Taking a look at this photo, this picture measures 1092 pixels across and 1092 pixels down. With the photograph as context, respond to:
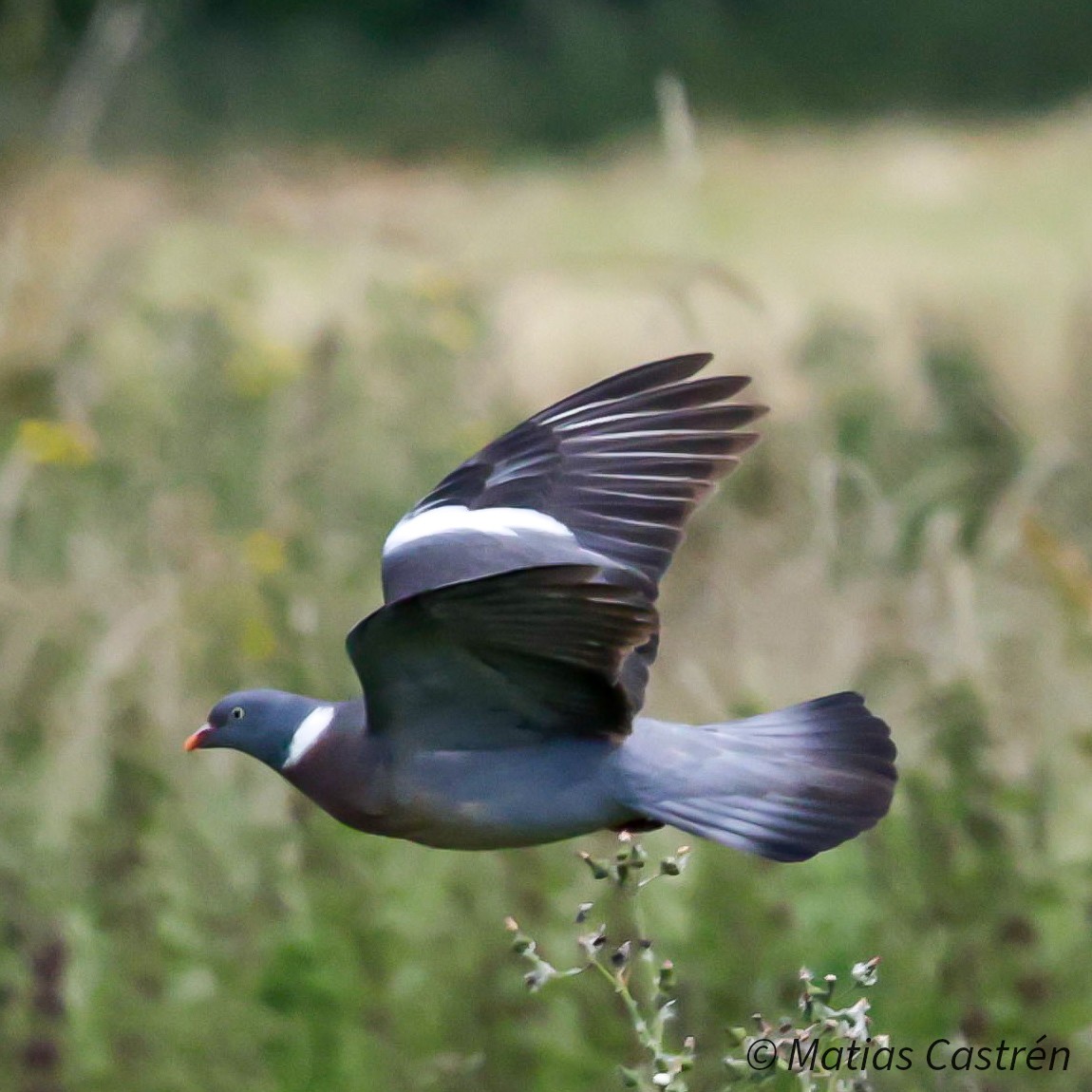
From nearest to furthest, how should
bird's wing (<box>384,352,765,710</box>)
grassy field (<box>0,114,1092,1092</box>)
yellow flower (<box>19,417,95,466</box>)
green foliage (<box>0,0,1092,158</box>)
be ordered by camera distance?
bird's wing (<box>384,352,765,710</box>) < grassy field (<box>0,114,1092,1092</box>) < yellow flower (<box>19,417,95,466</box>) < green foliage (<box>0,0,1092,158</box>)

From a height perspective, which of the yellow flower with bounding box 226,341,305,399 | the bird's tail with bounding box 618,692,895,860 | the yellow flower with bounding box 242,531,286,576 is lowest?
the bird's tail with bounding box 618,692,895,860

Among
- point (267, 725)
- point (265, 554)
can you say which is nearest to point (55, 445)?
point (265, 554)

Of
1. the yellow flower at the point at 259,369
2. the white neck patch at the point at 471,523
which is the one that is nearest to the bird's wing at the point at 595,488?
the white neck patch at the point at 471,523

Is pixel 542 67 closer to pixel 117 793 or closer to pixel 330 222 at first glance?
pixel 330 222

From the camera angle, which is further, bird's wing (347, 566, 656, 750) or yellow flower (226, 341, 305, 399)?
yellow flower (226, 341, 305, 399)

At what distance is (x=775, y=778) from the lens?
7.80 ft

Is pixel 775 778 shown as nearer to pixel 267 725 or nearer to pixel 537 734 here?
pixel 537 734

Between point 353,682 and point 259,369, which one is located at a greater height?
point 259,369

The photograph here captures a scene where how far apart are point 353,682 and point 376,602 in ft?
2.07

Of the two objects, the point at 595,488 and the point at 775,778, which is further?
the point at 595,488

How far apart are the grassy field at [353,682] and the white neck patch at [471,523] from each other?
362mm

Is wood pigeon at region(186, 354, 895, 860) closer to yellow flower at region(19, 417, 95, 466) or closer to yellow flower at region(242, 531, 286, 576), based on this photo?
yellow flower at region(242, 531, 286, 576)

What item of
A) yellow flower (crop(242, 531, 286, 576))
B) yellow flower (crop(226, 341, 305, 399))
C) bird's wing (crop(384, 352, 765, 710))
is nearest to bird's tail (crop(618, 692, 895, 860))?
bird's wing (crop(384, 352, 765, 710))

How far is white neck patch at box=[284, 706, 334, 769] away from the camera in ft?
8.10
